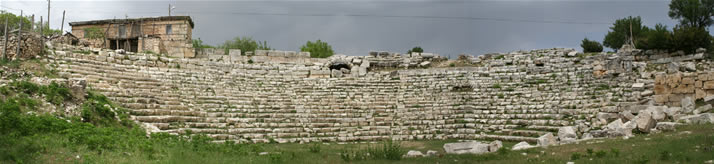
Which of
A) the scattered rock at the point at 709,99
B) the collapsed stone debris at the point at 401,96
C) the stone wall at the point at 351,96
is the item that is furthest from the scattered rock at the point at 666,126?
the scattered rock at the point at 709,99

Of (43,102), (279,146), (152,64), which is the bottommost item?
(279,146)

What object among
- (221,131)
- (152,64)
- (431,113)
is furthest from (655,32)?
(152,64)

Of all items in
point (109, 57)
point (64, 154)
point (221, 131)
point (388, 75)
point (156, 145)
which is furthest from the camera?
point (388, 75)

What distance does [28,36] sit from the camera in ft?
60.7

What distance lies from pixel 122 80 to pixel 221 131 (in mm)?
5294

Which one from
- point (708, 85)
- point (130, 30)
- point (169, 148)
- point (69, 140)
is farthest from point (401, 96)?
point (130, 30)

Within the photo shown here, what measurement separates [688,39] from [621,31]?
43.0 ft

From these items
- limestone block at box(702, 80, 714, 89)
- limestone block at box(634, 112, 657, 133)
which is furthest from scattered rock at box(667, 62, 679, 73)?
limestone block at box(634, 112, 657, 133)

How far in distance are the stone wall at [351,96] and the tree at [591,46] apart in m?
4.69

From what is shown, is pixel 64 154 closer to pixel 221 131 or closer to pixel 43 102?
pixel 43 102

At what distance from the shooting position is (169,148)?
11352 millimetres

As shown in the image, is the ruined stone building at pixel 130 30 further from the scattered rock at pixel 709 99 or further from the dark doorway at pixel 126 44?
the scattered rock at pixel 709 99

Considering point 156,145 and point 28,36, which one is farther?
point 28,36

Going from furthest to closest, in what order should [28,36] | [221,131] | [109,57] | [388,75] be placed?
[388,75] → [109,57] → [28,36] → [221,131]
